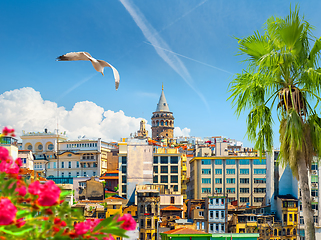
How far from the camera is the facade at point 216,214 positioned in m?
69.1

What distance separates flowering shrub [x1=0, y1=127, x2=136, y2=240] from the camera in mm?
3672

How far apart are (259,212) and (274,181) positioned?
623 cm

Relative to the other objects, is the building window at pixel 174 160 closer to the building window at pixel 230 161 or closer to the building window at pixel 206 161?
the building window at pixel 206 161

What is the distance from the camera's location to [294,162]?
8.17m

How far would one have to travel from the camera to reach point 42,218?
3.79 meters

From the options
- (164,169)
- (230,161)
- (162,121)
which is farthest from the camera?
(162,121)

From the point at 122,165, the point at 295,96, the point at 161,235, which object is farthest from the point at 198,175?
the point at 295,96

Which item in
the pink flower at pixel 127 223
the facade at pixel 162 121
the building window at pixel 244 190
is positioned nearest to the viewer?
the pink flower at pixel 127 223

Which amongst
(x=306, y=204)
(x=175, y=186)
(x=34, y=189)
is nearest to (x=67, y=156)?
(x=175, y=186)

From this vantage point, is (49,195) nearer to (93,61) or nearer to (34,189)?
(34,189)

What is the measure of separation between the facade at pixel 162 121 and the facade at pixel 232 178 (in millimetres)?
91089

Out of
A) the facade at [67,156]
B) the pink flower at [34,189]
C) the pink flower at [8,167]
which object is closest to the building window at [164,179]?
the facade at [67,156]

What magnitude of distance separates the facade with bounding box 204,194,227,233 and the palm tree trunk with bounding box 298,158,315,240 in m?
63.0

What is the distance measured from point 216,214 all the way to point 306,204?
63.5m
